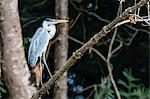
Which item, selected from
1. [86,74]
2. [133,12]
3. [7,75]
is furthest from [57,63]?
[86,74]

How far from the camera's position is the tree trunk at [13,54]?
56.2 inches

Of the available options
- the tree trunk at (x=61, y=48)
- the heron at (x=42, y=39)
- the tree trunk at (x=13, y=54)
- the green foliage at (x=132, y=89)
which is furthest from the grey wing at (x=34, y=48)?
the green foliage at (x=132, y=89)

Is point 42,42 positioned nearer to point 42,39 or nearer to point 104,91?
point 42,39

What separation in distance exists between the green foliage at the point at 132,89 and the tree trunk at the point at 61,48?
0.81m

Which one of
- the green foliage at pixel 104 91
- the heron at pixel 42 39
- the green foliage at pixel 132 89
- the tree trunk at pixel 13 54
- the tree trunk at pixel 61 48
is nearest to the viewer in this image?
the heron at pixel 42 39

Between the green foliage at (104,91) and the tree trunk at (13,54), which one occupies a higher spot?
the tree trunk at (13,54)

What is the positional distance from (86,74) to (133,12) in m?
1.78

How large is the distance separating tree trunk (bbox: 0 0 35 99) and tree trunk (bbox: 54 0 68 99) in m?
0.26

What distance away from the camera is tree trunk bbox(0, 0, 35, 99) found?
143 cm

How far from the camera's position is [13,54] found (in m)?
1.45

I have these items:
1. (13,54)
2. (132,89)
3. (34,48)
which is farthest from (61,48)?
(132,89)

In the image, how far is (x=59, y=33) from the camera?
176 centimetres

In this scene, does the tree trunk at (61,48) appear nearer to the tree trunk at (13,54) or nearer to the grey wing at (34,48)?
the tree trunk at (13,54)

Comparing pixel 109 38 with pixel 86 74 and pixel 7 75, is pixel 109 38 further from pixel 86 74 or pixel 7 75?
pixel 7 75
